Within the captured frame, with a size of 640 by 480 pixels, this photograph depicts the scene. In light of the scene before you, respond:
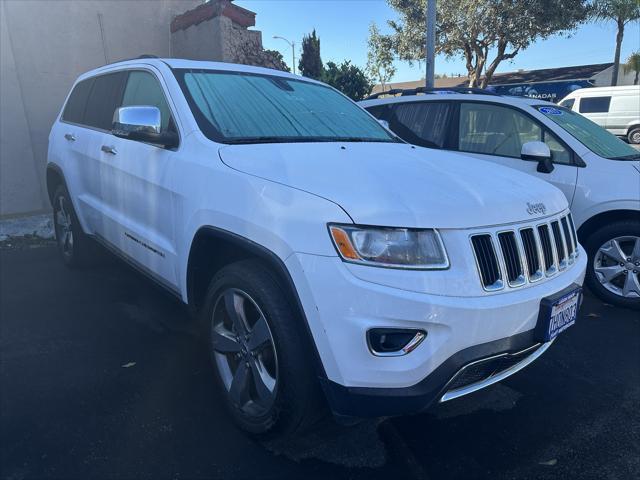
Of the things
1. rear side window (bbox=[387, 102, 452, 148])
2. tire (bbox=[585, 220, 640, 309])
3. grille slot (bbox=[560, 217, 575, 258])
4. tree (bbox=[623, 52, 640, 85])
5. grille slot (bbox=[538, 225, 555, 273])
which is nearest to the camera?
grille slot (bbox=[538, 225, 555, 273])

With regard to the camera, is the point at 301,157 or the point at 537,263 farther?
the point at 301,157

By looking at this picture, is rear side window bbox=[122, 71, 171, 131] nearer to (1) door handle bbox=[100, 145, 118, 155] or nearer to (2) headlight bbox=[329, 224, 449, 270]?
(1) door handle bbox=[100, 145, 118, 155]

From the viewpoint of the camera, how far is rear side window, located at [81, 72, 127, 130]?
3837 mm

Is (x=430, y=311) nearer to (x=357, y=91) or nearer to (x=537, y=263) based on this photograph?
(x=537, y=263)

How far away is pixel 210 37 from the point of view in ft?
23.3

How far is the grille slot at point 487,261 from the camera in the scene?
1926 millimetres

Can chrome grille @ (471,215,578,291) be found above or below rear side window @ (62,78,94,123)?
below

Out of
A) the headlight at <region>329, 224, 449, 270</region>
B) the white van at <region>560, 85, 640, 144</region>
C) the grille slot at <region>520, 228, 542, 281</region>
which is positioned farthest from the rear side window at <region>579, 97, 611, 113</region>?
the headlight at <region>329, 224, 449, 270</region>

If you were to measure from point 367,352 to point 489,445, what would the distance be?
3.56 feet

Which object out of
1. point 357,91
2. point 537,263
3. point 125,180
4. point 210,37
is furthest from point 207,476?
point 357,91

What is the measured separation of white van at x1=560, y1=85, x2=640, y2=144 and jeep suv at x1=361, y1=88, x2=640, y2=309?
16.5 meters

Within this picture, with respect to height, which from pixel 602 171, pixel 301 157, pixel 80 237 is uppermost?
pixel 301 157

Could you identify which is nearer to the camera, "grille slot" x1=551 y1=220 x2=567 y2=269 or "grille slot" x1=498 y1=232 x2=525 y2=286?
"grille slot" x1=498 y1=232 x2=525 y2=286

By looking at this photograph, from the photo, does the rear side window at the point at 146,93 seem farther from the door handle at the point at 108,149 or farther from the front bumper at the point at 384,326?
the front bumper at the point at 384,326
